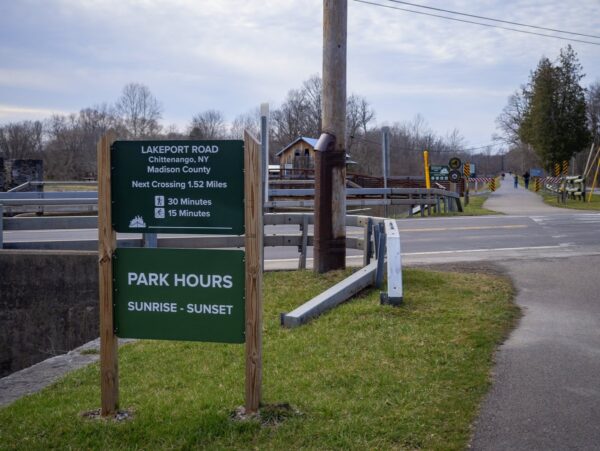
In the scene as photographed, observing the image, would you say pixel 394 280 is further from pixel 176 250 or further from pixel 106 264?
pixel 106 264

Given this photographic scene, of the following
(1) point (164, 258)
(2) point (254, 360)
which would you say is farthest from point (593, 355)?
(1) point (164, 258)

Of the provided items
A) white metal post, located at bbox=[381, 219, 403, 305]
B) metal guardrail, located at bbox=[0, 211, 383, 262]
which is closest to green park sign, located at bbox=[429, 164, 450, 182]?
metal guardrail, located at bbox=[0, 211, 383, 262]

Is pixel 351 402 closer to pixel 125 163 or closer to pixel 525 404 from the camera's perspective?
pixel 525 404

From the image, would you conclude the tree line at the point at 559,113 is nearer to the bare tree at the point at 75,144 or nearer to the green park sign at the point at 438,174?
the green park sign at the point at 438,174

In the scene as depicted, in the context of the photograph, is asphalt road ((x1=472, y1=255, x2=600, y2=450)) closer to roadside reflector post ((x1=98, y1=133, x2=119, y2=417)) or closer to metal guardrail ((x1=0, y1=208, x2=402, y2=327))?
metal guardrail ((x1=0, y1=208, x2=402, y2=327))

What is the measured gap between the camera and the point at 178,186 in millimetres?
5426

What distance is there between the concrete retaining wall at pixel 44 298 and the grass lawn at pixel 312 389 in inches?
152

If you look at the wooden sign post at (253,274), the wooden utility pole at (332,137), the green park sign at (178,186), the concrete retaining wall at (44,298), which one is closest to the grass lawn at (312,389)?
the wooden sign post at (253,274)

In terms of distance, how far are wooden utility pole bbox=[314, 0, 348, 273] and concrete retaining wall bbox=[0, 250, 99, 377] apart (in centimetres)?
381

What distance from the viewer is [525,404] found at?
210 inches

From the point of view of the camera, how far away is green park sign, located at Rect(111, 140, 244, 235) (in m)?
5.34

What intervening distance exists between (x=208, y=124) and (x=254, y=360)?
2981 inches

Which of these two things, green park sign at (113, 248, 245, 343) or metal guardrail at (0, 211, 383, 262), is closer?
green park sign at (113, 248, 245, 343)

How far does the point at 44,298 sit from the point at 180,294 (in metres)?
6.73
